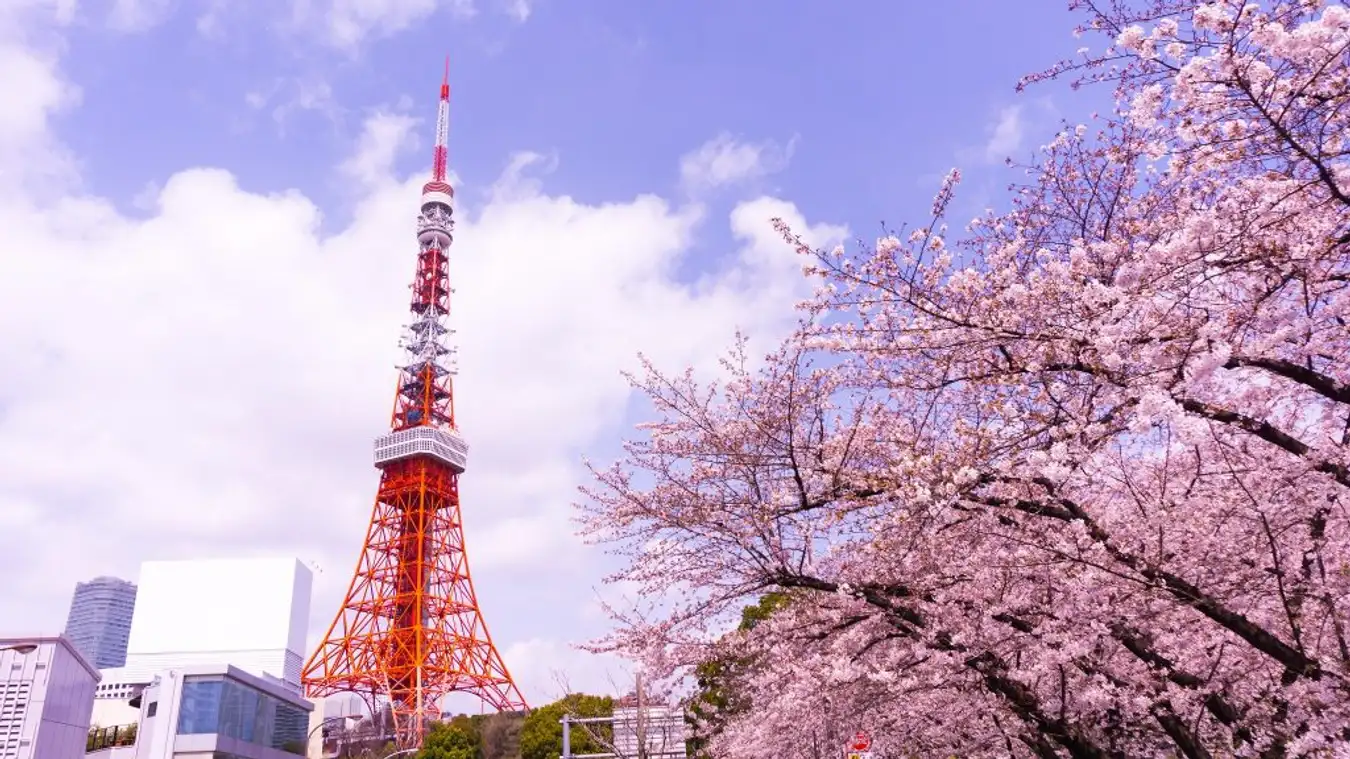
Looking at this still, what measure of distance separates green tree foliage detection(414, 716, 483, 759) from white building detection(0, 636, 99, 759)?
24.7 m

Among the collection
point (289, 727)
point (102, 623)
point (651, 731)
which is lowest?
point (651, 731)

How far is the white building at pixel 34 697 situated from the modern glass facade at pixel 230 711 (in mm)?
13462

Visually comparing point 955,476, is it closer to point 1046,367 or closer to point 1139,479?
point 1046,367

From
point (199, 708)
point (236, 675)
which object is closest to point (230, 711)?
point (236, 675)

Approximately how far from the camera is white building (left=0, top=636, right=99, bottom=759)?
45.2ft

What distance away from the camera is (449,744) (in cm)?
3900

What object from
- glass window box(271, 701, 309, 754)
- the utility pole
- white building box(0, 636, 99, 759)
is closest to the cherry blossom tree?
the utility pole

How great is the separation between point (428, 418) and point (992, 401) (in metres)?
52.2

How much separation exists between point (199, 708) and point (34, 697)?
51.1 feet

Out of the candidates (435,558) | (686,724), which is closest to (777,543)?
(686,724)

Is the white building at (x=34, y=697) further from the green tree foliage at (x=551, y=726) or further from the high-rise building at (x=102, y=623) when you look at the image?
the high-rise building at (x=102, y=623)

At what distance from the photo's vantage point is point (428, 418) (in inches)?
2184

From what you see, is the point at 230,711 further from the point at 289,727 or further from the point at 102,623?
the point at 102,623

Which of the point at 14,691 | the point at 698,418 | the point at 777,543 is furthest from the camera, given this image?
the point at 14,691
